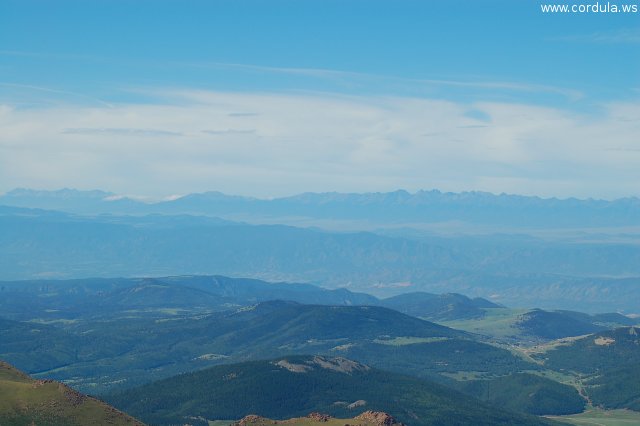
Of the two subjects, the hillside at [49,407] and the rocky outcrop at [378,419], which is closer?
the rocky outcrop at [378,419]

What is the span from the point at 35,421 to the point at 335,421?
168ft

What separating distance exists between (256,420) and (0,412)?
43967 mm

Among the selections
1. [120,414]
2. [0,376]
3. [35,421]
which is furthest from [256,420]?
[0,376]

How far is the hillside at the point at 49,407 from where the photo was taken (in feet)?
542

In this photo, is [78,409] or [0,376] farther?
[0,376]

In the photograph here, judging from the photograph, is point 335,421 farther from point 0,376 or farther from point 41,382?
point 0,376

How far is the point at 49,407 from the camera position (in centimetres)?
16850

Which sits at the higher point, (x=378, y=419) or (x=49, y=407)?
(x=49, y=407)

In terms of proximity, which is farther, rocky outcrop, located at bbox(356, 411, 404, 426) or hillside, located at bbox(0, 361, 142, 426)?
hillside, located at bbox(0, 361, 142, 426)

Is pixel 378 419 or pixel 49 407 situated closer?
pixel 378 419

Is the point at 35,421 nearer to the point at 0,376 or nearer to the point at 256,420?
the point at 0,376

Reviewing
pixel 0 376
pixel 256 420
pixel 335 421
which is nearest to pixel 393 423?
pixel 335 421

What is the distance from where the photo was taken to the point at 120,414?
174 metres

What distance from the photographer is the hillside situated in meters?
165
